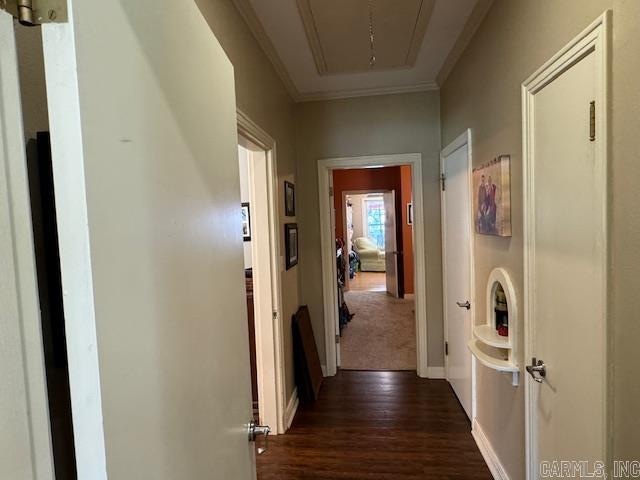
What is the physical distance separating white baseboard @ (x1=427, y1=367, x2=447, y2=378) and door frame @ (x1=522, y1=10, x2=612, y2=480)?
164cm

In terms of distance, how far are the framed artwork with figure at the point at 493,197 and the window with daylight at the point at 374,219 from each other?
877 centimetres

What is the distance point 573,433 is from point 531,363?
326 millimetres

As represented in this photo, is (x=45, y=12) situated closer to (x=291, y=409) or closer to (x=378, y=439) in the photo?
(x=378, y=439)

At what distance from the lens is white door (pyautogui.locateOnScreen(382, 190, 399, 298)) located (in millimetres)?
6590

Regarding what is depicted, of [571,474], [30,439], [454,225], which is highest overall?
[454,225]

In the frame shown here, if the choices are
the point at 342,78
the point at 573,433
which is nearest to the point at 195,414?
the point at 573,433

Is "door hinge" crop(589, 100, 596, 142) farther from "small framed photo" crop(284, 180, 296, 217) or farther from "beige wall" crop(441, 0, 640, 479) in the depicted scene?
"small framed photo" crop(284, 180, 296, 217)

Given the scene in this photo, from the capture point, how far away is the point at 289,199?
9.70 ft

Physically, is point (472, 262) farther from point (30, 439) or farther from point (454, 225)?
point (30, 439)

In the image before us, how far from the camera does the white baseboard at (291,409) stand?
2.59m

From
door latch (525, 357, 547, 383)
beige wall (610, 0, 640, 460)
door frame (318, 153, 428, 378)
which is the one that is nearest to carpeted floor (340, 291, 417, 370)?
door frame (318, 153, 428, 378)

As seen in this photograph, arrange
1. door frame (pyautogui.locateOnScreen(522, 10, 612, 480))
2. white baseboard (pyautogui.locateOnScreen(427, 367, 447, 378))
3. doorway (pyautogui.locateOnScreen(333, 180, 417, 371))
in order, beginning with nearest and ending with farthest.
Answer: door frame (pyautogui.locateOnScreen(522, 10, 612, 480)) → white baseboard (pyautogui.locateOnScreen(427, 367, 447, 378)) → doorway (pyautogui.locateOnScreen(333, 180, 417, 371))

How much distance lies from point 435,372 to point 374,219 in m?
8.15

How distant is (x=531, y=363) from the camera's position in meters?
1.57
